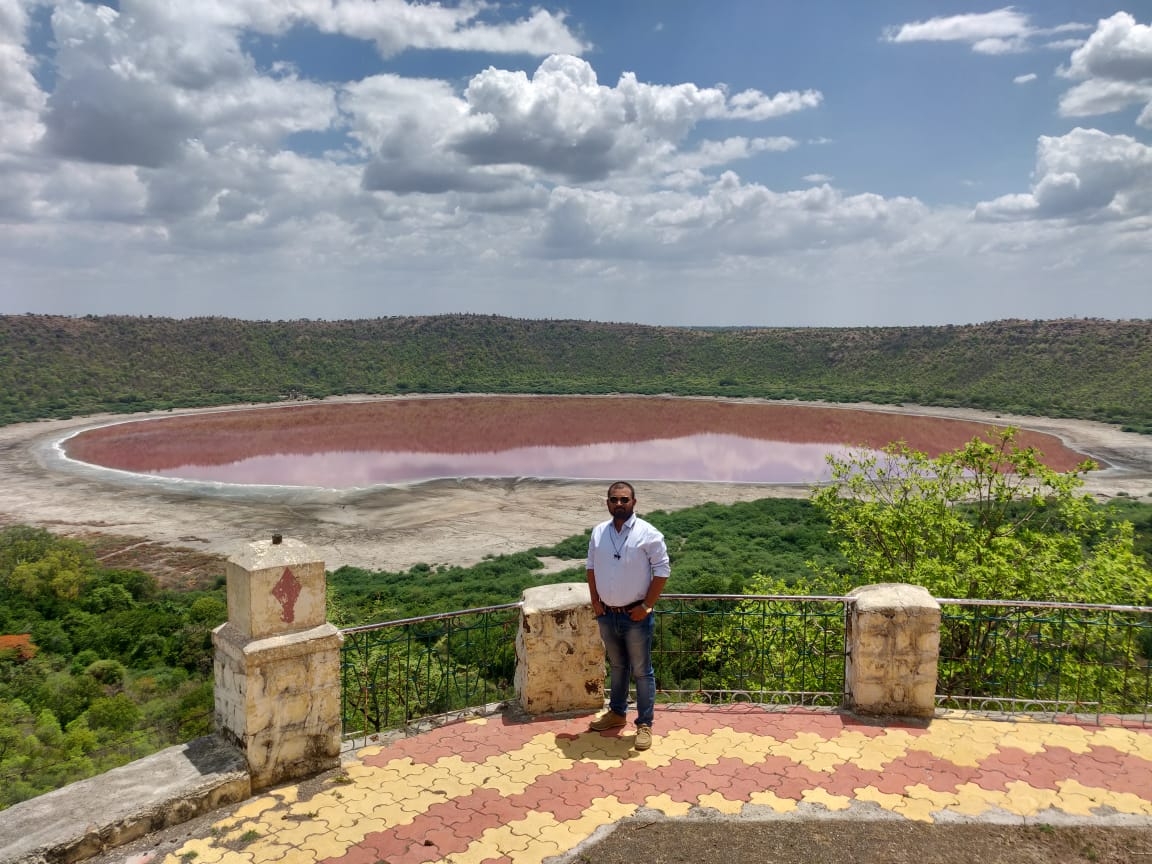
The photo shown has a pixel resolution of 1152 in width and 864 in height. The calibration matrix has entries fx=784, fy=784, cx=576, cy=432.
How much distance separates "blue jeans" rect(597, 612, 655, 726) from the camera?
5.88 meters

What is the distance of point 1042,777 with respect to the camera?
18.0 feet

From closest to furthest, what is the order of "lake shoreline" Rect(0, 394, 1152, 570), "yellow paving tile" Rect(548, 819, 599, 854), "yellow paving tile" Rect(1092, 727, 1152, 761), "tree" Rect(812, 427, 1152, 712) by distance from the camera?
"yellow paving tile" Rect(548, 819, 599, 854), "yellow paving tile" Rect(1092, 727, 1152, 761), "tree" Rect(812, 427, 1152, 712), "lake shoreline" Rect(0, 394, 1152, 570)

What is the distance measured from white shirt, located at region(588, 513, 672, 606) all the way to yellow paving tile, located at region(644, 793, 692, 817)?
1318 millimetres

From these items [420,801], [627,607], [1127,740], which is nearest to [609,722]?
[627,607]

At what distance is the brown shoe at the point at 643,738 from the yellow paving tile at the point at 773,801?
90cm

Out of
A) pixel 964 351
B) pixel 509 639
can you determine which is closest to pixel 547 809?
pixel 509 639

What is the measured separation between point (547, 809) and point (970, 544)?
858cm

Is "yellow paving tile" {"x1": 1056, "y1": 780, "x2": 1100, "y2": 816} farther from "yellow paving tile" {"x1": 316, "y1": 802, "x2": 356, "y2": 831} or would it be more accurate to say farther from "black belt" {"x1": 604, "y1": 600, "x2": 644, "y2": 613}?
"yellow paving tile" {"x1": 316, "y1": 802, "x2": 356, "y2": 831}

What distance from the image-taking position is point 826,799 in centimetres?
518

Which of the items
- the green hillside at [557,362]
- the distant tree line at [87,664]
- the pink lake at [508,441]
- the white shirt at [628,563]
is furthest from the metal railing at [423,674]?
the green hillside at [557,362]

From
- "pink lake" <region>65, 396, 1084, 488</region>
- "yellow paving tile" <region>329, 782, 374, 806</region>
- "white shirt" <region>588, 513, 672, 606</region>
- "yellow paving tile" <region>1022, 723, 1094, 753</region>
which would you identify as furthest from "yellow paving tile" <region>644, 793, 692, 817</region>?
→ "pink lake" <region>65, 396, 1084, 488</region>

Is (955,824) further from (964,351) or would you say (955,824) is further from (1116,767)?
(964,351)

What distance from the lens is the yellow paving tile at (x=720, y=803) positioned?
16.6ft

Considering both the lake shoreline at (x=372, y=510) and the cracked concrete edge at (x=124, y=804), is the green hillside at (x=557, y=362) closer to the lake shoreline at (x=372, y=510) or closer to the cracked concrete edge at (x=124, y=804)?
the lake shoreline at (x=372, y=510)
